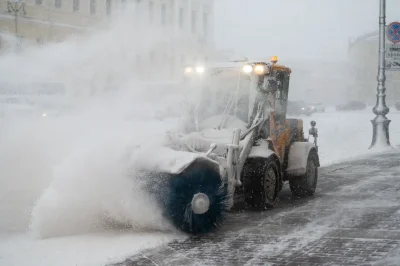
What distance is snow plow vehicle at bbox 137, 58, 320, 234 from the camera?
7.57 metres

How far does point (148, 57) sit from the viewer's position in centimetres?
1312

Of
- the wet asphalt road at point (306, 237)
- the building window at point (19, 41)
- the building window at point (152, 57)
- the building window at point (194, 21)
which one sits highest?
the building window at point (194, 21)

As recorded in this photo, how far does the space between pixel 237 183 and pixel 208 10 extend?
Answer: 8936 mm

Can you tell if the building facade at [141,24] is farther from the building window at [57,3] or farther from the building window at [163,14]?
the building window at [57,3]

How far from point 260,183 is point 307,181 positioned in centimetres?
205

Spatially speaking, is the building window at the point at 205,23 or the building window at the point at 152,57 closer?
the building window at the point at 152,57

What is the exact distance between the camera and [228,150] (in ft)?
27.6

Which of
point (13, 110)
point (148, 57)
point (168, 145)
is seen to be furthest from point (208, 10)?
point (168, 145)

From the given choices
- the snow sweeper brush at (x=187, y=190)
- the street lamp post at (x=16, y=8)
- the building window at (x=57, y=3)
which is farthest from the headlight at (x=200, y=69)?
the building window at (x=57, y=3)

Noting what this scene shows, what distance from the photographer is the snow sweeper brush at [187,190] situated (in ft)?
24.6

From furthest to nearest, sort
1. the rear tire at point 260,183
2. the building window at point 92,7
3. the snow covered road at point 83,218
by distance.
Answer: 1. the building window at point 92,7
2. the rear tire at point 260,183
3. the snow covered road at point 83,218

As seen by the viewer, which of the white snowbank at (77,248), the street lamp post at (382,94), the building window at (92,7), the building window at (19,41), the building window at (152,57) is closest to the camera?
the white snowbank at (77,248)

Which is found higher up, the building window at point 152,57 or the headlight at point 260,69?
the building window at point 152,57

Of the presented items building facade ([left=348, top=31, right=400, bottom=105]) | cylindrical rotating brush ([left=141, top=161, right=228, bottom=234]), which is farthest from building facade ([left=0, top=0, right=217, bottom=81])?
building facade ([left=348, top=31, right=400, bottom=105])
